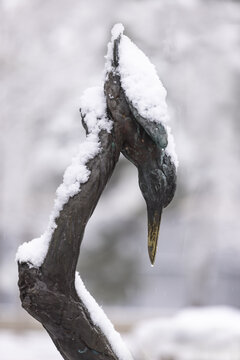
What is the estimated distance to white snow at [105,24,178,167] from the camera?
167 centimetres

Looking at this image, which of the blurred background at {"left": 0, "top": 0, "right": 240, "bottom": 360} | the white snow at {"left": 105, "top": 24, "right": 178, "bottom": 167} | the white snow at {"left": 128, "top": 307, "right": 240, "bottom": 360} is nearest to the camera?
the white snow at {"left": 105, "top": 24, "right": 178, "bottom": 167}

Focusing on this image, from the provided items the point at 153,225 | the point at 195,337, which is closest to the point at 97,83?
the point at 195,337

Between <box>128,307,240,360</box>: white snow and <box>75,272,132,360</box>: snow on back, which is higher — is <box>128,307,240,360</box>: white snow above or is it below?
above

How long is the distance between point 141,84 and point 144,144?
167mm

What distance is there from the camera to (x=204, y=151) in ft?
24.9

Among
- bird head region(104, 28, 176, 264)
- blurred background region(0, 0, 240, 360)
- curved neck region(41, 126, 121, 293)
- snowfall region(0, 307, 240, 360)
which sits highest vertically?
blurred background region(0, 0, 240, 360)

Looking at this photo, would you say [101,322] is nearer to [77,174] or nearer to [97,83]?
[77,174]

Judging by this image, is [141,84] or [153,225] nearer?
[141,84]

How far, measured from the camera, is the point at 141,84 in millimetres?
1694

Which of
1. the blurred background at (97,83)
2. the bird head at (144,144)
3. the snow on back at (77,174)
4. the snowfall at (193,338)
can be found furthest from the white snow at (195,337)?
the snow on back at (77,174)

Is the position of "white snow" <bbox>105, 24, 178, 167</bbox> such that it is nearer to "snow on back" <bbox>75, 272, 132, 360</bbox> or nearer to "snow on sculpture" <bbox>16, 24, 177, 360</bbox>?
"snow on sculpture" <bbox>16, 24, 177, 360</bbox>

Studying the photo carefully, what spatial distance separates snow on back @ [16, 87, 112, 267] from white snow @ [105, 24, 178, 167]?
0.10 metres

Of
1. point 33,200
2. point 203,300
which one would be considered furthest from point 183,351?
point 33,200

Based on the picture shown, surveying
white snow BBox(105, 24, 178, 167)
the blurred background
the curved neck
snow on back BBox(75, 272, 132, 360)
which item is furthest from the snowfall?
white snow BBox(105, 24, 178, 167)
